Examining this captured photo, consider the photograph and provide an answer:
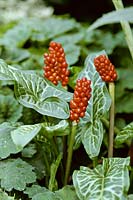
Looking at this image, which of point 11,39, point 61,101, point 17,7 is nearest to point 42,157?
point 61,101

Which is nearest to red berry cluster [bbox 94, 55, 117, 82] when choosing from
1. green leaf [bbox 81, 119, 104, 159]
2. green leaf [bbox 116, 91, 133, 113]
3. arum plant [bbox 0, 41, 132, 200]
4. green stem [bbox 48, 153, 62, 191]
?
arum plant [bbox 0, 41, 132, 200]

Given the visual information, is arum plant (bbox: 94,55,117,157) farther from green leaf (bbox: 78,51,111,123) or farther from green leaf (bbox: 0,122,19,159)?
green leaf (bbox: 0,122,19,159)

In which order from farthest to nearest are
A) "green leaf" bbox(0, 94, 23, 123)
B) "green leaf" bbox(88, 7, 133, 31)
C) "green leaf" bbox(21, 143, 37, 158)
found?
"green leaf" bbox(0, 94, 23, 123) → "green leaf" bbox(21, 143, 37, 158) → "green leaf" bbox(88, 7, 133, 31)

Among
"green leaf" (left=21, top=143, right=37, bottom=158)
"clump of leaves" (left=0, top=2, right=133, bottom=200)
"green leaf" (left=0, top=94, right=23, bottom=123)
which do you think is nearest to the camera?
"clump of leaves" (left=0, top=2, right=133, bottom=200)

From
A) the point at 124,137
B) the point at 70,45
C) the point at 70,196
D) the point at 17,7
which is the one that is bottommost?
the point at 70,196

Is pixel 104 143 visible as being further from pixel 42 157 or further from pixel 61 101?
pixel 61 101

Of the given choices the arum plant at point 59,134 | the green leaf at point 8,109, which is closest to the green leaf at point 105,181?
the arum plant at point 59,134

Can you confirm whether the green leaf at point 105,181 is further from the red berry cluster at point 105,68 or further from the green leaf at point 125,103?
the green leaf at point 125,103

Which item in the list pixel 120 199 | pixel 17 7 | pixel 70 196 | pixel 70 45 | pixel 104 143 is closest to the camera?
pixel 120 199
